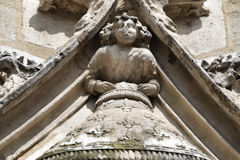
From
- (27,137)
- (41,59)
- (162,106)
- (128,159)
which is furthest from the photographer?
(41,59)

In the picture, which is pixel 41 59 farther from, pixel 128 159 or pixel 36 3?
pixel 128 159

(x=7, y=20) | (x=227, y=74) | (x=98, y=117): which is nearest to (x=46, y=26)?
(x=7, y=20)

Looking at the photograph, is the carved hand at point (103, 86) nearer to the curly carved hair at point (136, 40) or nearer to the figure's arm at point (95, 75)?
the figure's arm at point (95, 75)

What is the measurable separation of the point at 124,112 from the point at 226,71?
29.7 inches

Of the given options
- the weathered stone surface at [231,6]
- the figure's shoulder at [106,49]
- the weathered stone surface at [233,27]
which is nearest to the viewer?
the figure's shoulder at [106,49]

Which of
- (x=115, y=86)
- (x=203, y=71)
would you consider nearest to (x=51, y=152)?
(x=115, y=86)

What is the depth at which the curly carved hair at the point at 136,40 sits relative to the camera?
283 cm

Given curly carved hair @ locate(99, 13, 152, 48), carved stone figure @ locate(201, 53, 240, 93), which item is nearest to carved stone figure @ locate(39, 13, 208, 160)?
curly carved hair @ locate(99, 13, 152, 48)

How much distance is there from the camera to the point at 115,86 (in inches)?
105

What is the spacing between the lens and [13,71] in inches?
109

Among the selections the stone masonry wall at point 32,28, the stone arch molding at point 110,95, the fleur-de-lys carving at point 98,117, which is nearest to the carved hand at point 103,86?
the stone arch molding at point 110,95

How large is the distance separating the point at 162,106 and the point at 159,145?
646 mm

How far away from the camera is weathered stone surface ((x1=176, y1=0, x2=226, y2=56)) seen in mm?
3369

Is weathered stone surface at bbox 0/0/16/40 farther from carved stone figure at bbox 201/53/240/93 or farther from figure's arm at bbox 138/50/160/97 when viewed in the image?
carved stone figure at bbox 201/53/240/93
